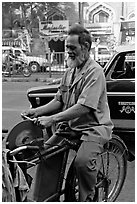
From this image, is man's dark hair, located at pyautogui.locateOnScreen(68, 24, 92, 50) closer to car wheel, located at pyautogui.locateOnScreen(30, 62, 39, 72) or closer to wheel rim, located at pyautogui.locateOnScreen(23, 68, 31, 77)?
wheel rim, located at pyautogui.locateOnScreen(23, 68, 31, 77)

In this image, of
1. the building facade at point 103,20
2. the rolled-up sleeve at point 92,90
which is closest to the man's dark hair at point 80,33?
the rolled-up sleeve at point 92,90

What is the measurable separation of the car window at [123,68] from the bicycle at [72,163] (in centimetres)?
285

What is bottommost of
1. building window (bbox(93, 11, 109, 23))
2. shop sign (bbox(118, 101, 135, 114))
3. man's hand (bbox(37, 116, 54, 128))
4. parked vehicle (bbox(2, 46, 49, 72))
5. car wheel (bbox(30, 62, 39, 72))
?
shop sign (bbox(118, 101, 135, 114))

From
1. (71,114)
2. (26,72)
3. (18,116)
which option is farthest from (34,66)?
(71,114)

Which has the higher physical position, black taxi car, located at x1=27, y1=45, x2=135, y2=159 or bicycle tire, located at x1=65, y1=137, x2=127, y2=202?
black taxi car, located at x1=27, y1=45, x2=135, y2=159

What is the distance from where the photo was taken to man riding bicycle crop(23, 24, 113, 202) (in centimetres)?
293

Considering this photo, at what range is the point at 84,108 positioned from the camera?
2.93m

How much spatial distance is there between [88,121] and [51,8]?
30.7 meters

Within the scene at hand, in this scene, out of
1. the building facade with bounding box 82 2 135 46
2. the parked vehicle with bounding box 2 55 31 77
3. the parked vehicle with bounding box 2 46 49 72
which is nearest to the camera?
the parked vehicle with bounding box 2 55 31 77

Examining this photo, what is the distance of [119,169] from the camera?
3.85 metres

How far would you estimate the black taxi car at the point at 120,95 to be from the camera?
564 cm

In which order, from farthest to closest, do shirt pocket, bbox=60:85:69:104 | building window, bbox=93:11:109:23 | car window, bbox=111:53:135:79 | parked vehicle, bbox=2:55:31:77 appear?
building window, bbox=93:11:109:23, parked vehicle, bbox=2:55:31:77, car window, bbox=111:53:135:79, shirt pocket, bbox=60:85:69:104

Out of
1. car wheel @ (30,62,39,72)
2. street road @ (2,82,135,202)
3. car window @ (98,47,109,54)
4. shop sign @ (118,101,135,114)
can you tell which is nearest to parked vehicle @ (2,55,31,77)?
car wheel @ (30,62,39,72)

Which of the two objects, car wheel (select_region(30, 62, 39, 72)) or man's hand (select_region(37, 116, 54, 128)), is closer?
man's hand (select_region(37, 116, 54, 128))
